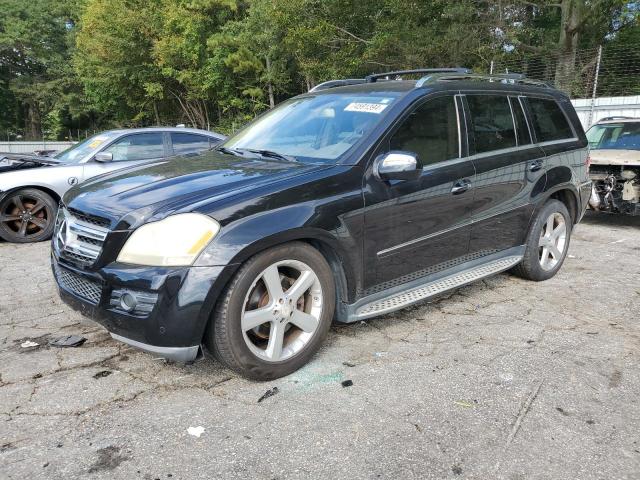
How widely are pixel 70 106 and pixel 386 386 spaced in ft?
163

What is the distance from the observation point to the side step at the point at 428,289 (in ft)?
11.2

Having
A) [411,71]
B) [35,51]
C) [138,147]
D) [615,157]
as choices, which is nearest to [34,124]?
[35,51]

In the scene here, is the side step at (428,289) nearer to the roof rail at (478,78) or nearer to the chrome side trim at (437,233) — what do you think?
the chrome side trim at (437,233)

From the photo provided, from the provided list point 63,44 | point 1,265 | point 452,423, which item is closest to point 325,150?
point 452,423

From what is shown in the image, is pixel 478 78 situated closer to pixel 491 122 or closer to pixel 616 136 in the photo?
pixel 491 122

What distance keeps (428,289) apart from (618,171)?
5237 millimetres

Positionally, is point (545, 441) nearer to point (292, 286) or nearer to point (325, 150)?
point (292, 286)

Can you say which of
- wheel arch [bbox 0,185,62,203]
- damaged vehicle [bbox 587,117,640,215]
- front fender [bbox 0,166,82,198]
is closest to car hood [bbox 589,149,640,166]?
damaged vehicle [bbox 587,117,640,215]

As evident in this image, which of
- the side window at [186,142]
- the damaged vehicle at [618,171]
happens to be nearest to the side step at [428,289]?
the damaged vehicle at [618,171]

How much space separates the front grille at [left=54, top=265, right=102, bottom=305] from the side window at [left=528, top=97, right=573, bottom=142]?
382 cm

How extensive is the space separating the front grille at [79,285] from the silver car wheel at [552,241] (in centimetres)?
379

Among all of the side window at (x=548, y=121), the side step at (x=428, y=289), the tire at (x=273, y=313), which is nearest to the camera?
the tire at (x=273, y=313)

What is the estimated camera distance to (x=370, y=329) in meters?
3.89

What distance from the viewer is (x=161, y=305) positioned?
2.69 m
